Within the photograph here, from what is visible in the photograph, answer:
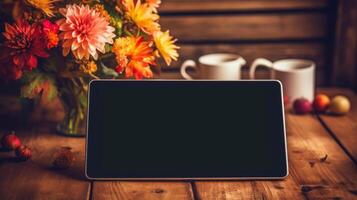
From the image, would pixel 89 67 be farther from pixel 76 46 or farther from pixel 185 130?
pixel 185 130

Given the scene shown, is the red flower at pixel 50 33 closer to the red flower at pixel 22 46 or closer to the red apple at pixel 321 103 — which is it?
the red flower at pixel 22 46

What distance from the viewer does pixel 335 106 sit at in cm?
171

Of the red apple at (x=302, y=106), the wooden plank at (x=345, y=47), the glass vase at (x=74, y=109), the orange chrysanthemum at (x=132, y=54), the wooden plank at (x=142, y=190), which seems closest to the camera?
the wooden plank at (x=142, y=190)

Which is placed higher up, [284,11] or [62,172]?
[284,11]

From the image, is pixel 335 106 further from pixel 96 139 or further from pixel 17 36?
pixel 17 36

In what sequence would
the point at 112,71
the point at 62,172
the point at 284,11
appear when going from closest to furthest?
the point at 62,172 → the point at 112,71 → the point at 284,11

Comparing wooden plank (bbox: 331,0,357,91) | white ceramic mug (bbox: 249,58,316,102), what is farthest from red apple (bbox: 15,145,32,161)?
wooden plank (bbox: 331,0,357,91)

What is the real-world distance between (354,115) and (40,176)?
78 cm

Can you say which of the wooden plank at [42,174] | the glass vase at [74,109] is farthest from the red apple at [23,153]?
the glass vase at [74,109]

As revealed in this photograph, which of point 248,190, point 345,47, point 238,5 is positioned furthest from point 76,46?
point 345,47

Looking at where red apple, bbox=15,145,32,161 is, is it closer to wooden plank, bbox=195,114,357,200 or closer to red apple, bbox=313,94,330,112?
wooden plank, bbox=195,114,357,200

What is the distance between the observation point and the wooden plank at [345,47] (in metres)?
1.98

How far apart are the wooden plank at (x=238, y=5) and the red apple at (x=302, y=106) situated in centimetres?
41

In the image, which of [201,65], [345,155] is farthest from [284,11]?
[345,155]
